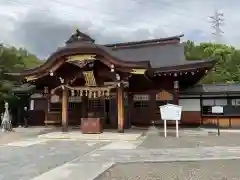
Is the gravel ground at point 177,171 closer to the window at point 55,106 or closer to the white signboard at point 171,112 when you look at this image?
the white signboard at point 171,112

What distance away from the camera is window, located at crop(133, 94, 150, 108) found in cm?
2058

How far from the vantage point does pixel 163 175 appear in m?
6.85

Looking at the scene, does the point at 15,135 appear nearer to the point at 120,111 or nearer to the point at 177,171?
the point at 120,111

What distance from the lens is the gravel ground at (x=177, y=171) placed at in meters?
6.65

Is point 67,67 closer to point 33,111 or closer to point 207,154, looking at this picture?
point 33,111

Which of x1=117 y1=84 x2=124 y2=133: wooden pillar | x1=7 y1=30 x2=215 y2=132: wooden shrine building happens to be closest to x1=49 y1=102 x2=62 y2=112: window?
x1=7 y1=30 x2=215 y2=132: wooden shrine building

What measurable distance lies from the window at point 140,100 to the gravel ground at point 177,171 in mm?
12105

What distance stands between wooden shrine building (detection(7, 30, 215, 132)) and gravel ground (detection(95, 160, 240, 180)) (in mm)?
7864

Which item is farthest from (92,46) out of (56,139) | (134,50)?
(134,50)

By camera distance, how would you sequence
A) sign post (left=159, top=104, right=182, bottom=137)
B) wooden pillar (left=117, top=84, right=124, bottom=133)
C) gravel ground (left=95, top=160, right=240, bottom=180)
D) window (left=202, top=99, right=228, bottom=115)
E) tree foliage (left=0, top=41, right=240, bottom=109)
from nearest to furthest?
gravel ground (left=95, top=160, right=240, bottom=180)
sign post (left=159, top=104, right=182, bottom=137)
wooden pillar (left=117, top=84, right=124, bottom=133)
window (left=202, top=99, right=228, bottom=115)
tree foliage (left=0, top=41, right=240, bottom=109)

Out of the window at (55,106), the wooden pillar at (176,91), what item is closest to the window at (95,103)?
the window at (55,106)

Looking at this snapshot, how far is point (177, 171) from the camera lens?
7.26 metres

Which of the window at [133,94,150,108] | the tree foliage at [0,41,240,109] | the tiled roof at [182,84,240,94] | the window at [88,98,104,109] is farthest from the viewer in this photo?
A: the tree foliage at [0,41,240,109]

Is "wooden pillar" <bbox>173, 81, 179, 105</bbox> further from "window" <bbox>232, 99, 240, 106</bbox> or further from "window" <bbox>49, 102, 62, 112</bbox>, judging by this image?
"window" <bbox>49, 102, 62, 112</bbox>
